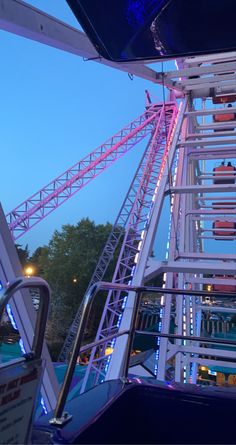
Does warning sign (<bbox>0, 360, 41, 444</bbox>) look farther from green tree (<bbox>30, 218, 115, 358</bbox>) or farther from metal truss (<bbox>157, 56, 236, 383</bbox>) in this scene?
green tree (<bbox>30, 218, 115, 358</bbox>)

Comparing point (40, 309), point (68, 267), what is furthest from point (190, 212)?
point (68, 267)

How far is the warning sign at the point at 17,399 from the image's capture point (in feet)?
3.72

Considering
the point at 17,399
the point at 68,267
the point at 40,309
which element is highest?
the point at 40,309

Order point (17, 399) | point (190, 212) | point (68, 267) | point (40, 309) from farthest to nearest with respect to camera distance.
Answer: point (68, 267)
point (190, 212)
point (40, 309)
point (17, 399)

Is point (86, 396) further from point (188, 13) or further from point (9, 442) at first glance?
point (188, 13)

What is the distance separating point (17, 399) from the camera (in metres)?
1.19

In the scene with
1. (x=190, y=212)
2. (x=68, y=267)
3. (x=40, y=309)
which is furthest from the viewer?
(x=68, y=267)

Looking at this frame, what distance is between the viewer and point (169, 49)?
1.78 metres

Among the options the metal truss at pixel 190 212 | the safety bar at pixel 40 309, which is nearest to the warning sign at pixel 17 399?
the safety bar at pixel 40 309

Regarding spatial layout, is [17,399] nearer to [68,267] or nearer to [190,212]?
[190,212]

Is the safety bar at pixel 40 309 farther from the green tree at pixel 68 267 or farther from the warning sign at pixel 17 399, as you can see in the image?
the green tree at pixel 68 267

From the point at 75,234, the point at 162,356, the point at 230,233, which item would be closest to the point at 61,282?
the point at 75,234

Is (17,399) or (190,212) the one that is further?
(190,212)

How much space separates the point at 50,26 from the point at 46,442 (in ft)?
10.5
